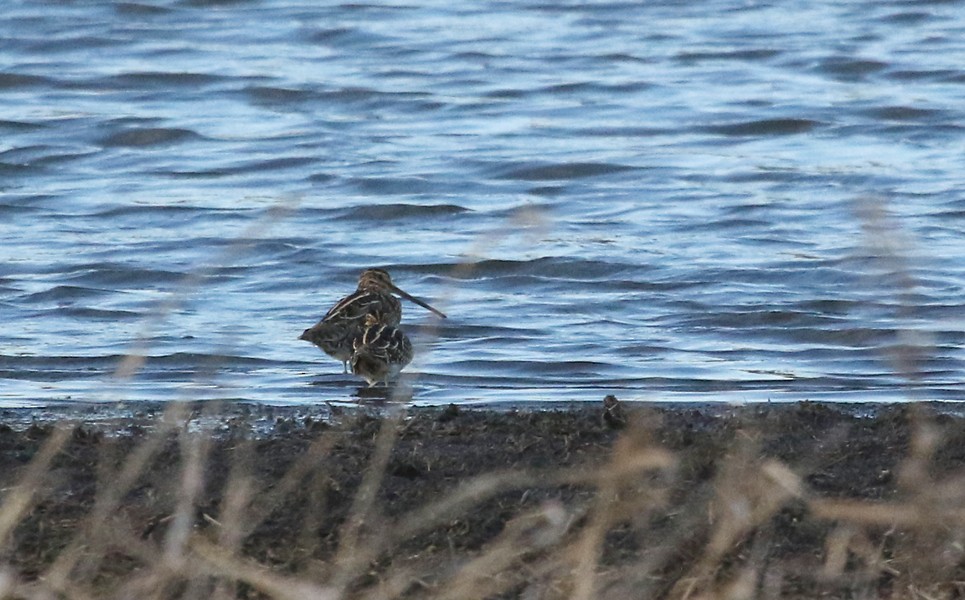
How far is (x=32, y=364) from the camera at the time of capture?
8484mm

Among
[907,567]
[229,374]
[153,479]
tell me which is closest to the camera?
[907,567]

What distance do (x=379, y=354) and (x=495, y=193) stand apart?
15.3 ft

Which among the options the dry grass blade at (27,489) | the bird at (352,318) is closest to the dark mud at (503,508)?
the dry grass blade at (27,489)

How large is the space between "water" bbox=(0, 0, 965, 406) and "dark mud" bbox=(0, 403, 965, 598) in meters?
0.36

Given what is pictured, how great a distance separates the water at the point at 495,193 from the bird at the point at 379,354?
166 mm

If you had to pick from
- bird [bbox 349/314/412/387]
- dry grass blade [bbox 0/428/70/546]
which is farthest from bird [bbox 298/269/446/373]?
dry grass blade [bbox 0/428/70/546]

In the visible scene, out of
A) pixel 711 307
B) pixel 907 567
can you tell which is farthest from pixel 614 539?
pixel 711 307

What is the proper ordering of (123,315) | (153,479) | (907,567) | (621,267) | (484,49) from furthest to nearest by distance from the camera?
1. (484,49)
2. (621,267)
3. (123,315)
4. (153,479)
5. (907,567)

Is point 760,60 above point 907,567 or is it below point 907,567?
below

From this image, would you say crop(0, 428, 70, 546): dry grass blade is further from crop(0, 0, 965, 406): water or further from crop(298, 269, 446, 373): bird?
crop(298, 269, 446, 373): bird

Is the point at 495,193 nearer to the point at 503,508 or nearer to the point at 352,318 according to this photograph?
the point at 352,318

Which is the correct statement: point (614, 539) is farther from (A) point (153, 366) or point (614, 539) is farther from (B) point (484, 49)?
(B) point (484, 49)

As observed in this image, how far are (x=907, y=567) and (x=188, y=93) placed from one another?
38.8ft

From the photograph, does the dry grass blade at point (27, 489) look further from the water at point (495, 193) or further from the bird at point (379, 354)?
the bird at point (379, 354)
